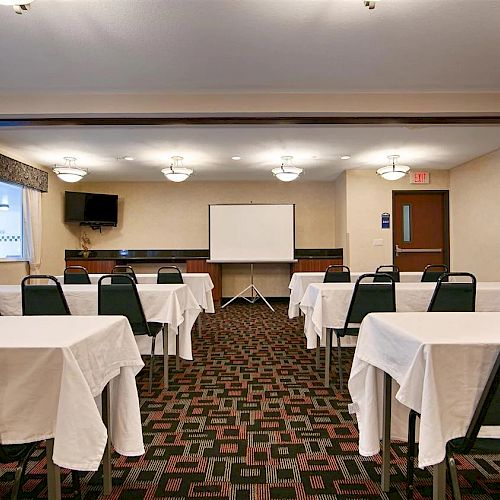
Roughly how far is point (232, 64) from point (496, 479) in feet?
11.9

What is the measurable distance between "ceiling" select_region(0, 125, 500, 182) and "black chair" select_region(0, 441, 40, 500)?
4.58 m

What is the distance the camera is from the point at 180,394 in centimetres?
350

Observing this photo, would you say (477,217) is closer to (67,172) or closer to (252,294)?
(252,294)

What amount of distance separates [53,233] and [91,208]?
0.97 meters

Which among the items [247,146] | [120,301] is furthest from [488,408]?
[247,146]

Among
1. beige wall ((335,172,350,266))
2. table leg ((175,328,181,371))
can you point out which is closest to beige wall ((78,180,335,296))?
beige wall ((335,172,350,266))

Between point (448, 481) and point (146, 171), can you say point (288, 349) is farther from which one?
point (146, 171)

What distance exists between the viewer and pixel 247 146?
6867mm

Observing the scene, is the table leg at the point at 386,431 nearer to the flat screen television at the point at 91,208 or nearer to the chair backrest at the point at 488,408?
the chair backrest at the point at 488,408

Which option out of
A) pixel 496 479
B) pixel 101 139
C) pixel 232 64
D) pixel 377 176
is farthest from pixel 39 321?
pixel 377 176

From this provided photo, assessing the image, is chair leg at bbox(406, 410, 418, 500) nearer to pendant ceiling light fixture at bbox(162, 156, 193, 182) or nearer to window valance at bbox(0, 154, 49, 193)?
pendant ceiling light fixture at bbox(162, 156, 193, 182)

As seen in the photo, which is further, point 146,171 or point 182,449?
point 146,171

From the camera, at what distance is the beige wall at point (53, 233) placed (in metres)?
8.37

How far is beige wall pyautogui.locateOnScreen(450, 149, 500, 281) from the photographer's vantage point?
7357 millimetres
